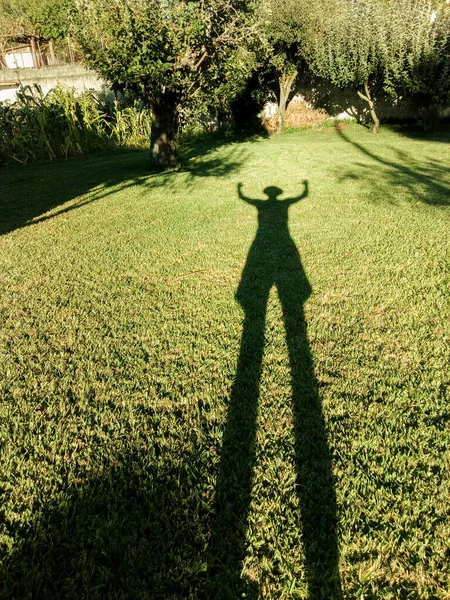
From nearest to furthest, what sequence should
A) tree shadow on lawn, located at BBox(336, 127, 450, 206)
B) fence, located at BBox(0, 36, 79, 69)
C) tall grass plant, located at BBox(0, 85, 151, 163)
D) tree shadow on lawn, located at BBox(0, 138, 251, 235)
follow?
tree shadow on lawn, located at BBox(336, 127, 450, 206)
tree shadow on lawn, located at BBox(0, 138, 251, 235)
tall grass plant, located at BBox(0, 85, 151, 163)
fence, located at BBox(0, 36, 79, 69)

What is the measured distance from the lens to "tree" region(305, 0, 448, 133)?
15.3 meters

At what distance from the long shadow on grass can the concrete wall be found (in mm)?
19040

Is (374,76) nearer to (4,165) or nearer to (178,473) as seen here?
(4,165)

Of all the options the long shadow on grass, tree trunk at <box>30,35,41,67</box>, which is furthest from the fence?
the long shadow on grass

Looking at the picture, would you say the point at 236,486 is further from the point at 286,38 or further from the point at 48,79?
the point at 48,79

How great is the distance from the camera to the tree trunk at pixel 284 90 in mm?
20194

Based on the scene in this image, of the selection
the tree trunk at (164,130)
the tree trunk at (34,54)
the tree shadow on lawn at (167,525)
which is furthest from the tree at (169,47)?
the tree trunk at (34,54)

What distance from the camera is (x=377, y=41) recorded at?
16.2 m

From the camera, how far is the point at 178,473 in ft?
6.97

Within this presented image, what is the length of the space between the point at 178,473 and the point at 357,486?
1.01 m

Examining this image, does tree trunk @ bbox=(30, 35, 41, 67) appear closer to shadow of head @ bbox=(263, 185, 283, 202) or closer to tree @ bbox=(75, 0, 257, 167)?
tree @ bbox=(75, 0, 257, 167)

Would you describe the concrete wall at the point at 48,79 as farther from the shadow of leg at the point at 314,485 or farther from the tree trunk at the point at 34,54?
the shadow of leg at the point at 314,485

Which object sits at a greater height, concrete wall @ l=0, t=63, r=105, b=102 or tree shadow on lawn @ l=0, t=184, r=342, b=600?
concrete wall @ l=0, t=63, r=105, b=102

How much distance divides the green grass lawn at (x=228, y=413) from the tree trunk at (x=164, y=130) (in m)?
5.83
